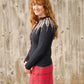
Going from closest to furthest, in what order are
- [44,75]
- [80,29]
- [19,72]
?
[44,75] < [80,29] < [19,72]

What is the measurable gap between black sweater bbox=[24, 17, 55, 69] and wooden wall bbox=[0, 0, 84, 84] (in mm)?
1452

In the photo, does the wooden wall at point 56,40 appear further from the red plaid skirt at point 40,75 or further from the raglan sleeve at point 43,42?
the raglan sleeve at point 43,42

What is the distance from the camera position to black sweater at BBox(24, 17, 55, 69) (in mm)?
1840

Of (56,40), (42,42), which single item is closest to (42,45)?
(42,42)

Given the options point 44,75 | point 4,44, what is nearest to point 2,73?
point 4,44

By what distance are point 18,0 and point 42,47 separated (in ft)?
6.30

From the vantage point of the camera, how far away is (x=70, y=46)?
3.41m

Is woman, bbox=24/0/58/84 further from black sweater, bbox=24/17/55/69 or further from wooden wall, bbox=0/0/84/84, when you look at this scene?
wooden wall, bbox=0/0/84/84

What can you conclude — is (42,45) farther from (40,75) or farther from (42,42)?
(40,75)

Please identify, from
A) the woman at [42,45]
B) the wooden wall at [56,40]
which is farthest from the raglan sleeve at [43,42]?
the wooden wall at [56,40]

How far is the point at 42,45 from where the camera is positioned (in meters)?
1.84

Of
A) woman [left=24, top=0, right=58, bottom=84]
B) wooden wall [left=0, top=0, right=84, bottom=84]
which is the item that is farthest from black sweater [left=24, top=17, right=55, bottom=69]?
wooden wall [left=0, top=0, right=84, bottom=84]

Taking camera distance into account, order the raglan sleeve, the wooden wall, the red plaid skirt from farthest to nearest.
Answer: the wooden wall, the red plaid skirt, the raglan sleeve

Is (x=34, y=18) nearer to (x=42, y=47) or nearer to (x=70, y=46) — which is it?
(x=42, y=47)
